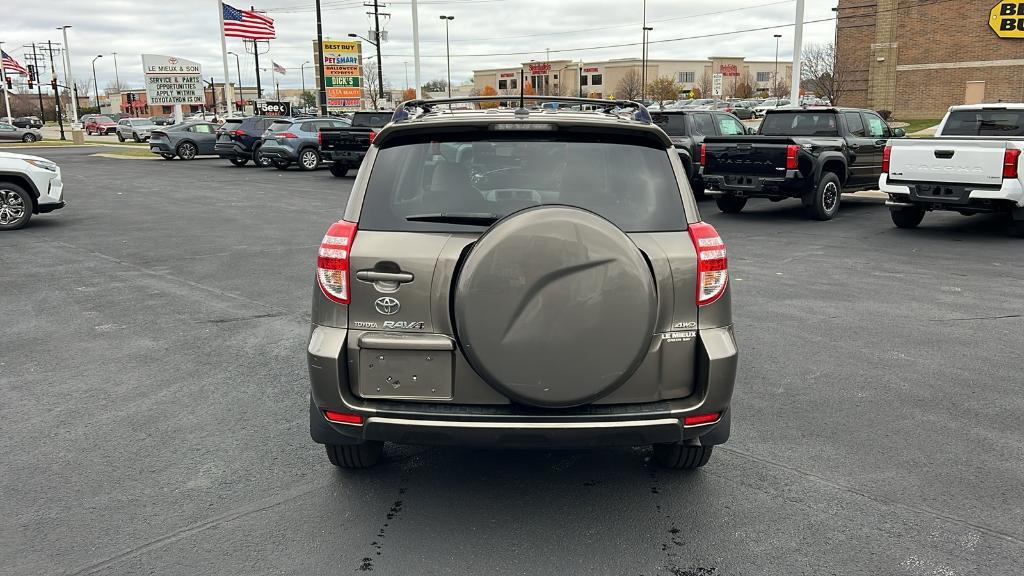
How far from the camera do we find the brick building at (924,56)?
40.5 metres

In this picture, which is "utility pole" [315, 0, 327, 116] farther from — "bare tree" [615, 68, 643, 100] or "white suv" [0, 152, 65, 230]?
"bare tree" [615, 68, 643, 100]

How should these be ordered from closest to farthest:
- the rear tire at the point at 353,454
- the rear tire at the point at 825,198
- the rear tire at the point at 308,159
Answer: the rear tire at the point at 353,454
the rear tire at the point at 825,198
the rear tire at the point at 308,159

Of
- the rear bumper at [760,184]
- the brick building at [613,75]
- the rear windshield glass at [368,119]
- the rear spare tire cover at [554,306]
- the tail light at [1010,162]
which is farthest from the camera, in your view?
the brick building at [613,75]

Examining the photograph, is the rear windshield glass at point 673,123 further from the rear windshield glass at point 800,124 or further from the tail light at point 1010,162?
the tail light at point 1010,162

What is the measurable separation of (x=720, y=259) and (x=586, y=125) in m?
0.84

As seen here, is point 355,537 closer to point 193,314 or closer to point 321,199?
point 193,314

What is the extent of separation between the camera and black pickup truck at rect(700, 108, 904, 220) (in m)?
13.6

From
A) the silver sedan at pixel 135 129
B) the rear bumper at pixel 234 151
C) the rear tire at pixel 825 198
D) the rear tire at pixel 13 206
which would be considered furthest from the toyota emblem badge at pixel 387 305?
the silver sedan at pixel 135 129

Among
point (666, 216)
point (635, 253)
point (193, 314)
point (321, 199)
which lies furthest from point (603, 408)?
point (321, 199)

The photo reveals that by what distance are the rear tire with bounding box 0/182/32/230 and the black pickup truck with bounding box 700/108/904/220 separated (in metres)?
11.8

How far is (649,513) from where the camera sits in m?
3.70

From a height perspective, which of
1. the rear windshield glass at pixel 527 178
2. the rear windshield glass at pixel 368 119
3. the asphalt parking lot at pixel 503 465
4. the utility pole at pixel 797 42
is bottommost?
the asphalt parking lot at pixel 503 465

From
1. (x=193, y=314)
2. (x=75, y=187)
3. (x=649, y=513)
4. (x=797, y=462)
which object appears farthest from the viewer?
(x=75, y=187)

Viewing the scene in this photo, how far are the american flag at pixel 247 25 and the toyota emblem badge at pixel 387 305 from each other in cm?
4131
